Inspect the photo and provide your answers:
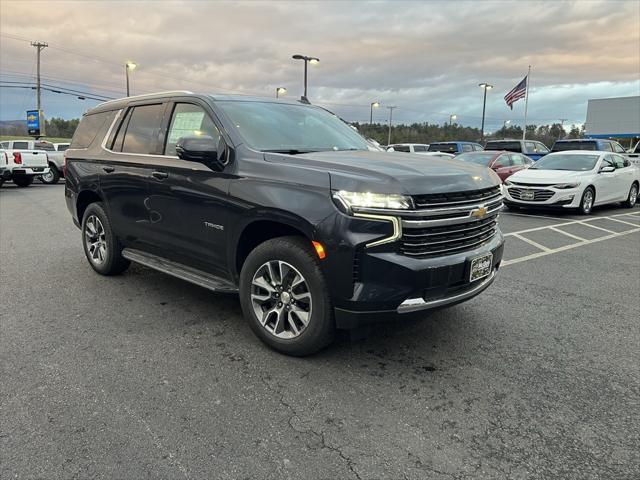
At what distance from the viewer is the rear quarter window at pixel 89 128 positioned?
5.51 m

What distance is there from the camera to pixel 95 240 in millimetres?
5734

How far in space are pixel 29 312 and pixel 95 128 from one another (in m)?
2.27

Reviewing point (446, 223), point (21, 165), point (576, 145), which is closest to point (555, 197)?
point (576, 145)

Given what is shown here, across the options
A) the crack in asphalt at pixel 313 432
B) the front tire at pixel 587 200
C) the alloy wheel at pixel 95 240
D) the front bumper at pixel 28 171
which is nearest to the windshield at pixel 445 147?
the front tire at pixel 587 200

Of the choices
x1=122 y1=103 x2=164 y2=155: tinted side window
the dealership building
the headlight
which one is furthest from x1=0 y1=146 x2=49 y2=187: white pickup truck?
the dealership building

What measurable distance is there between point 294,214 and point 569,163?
1146 centimetres

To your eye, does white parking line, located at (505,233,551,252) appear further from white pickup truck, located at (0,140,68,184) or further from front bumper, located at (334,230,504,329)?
white pickup truck, located at (0,140,68,184)

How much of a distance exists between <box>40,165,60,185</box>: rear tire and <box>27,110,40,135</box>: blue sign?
29943 millimetres

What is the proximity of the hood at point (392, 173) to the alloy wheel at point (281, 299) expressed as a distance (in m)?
0.73

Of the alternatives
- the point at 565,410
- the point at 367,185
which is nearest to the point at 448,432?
the point at 565,410

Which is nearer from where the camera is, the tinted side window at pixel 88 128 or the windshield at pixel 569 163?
the tinted side window at pixel 88 128

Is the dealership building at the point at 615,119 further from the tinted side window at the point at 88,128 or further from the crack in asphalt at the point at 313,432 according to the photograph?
the crack in asphalt at the point at 313,432

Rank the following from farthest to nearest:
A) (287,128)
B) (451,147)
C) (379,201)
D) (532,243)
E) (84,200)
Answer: (451,147) < (532,243) < (84,200) < (287,128) < (379,201)

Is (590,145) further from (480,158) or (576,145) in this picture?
(480,158)
